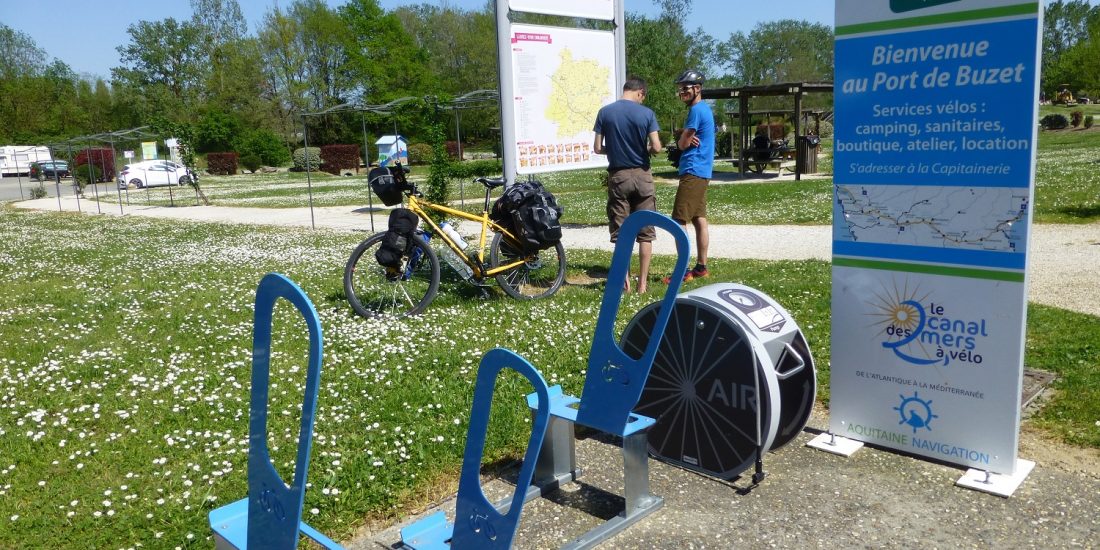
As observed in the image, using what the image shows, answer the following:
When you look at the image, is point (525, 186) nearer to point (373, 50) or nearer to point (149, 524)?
point (149, 524)

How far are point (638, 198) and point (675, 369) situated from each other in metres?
3.97

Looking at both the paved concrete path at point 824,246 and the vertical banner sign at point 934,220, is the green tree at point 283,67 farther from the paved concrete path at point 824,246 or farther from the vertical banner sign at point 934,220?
the vertical banner sign at point 934,220

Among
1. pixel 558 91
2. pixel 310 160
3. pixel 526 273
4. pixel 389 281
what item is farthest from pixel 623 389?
pixel 310 160

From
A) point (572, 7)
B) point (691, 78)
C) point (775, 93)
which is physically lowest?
point (691, 78)

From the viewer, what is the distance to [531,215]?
7.25 m

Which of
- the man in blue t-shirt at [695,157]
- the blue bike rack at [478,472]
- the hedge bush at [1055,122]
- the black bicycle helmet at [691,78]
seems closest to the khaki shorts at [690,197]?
the man in blue t-shirt at [695,157]

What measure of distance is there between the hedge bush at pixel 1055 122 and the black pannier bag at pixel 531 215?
140 feet

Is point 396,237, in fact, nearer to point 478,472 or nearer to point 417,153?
point 478,472

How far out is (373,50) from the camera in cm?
6391

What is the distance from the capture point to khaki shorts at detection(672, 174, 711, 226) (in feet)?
25.6

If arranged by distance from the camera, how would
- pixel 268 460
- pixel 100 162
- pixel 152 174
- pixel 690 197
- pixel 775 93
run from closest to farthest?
1. pixel 268 460
2. pixel 690 197
3. pixel 775 93
4. pixel 152 174
5. pixel 100 162

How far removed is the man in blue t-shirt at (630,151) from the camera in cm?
739

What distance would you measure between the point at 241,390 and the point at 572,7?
19.5 ft

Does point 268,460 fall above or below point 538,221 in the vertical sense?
below
